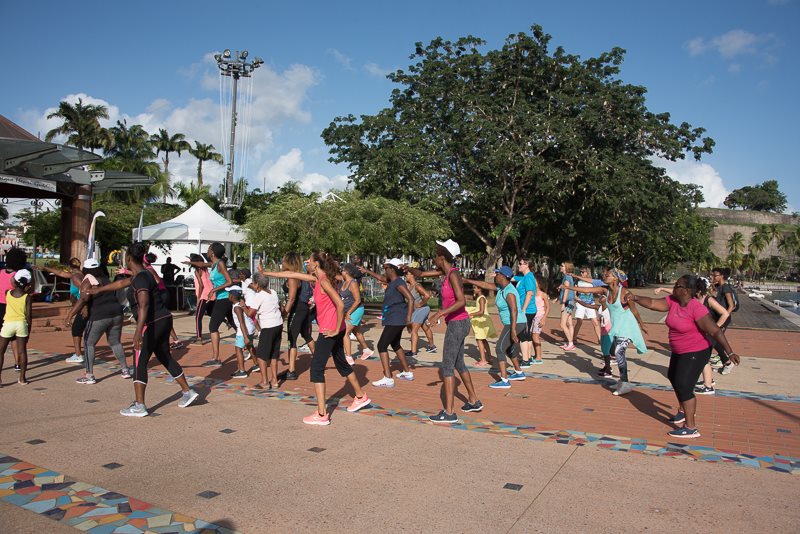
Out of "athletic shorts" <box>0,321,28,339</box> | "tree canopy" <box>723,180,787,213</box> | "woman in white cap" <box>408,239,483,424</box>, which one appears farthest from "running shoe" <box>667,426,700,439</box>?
"tree canopy" <box>723,180,787,213</box>

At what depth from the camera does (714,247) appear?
354 ft

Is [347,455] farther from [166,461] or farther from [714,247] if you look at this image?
[714,247]

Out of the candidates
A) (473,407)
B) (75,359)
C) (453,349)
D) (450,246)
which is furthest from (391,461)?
(75,359)

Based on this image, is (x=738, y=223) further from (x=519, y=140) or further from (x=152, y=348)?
(x=152, y=348)

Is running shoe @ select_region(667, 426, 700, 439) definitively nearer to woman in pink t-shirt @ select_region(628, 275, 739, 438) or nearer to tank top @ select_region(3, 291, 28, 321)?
woman in pink t-shirt @ select_region(628, 275, 739, 438)

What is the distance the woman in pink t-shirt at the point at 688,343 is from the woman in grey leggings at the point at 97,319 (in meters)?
6.47

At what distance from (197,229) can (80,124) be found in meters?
39.5

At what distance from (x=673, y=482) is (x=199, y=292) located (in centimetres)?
853

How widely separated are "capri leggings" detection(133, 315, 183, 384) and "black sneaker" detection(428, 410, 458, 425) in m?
2.73

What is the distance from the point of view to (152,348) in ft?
22.0

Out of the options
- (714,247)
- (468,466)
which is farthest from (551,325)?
(714,247)

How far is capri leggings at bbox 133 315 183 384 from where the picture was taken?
6625mm

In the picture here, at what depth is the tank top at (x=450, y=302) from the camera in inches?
266

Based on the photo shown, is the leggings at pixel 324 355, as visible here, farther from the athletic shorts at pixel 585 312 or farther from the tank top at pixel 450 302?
the athletic shorts at pixel 585 312
